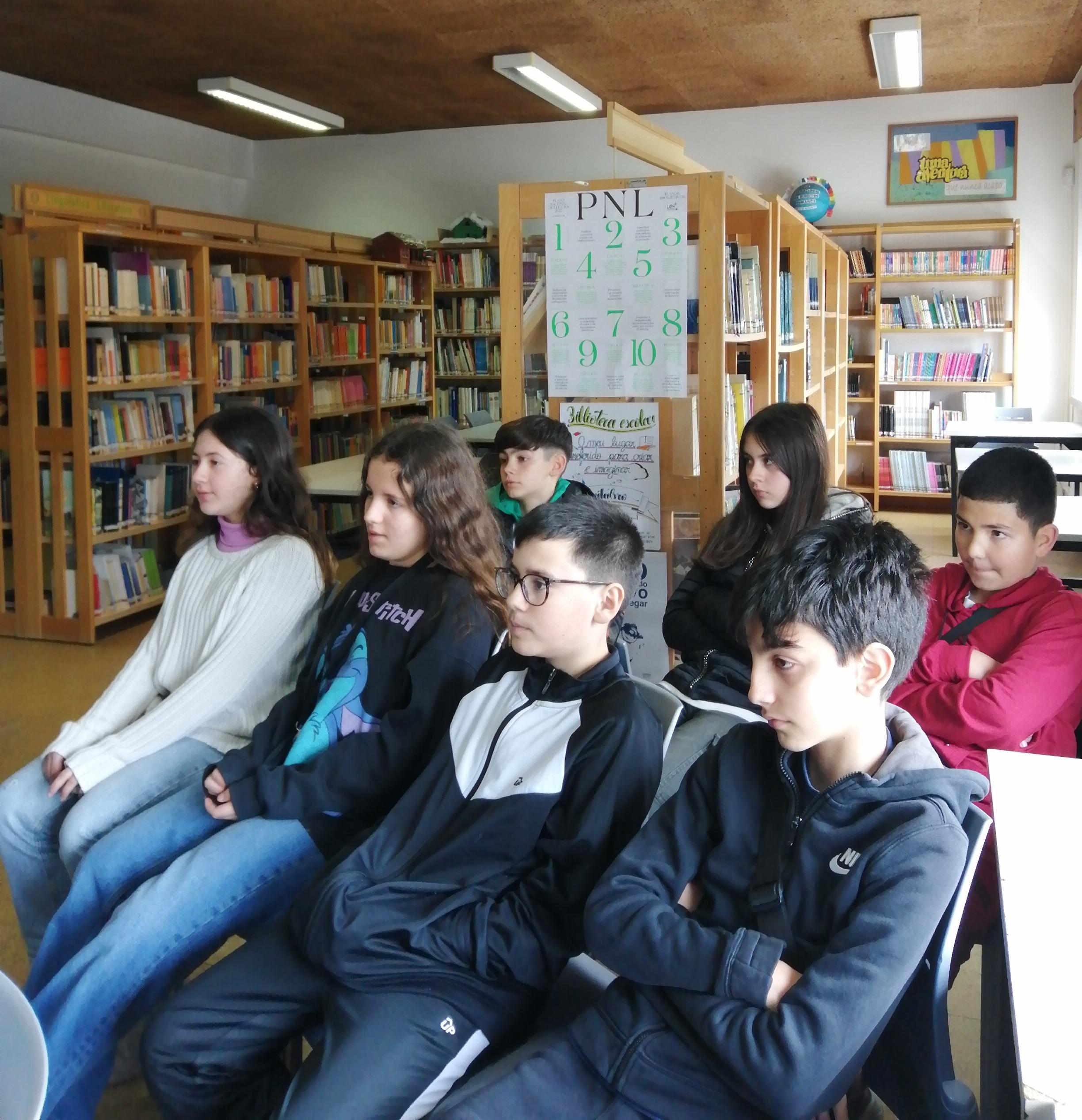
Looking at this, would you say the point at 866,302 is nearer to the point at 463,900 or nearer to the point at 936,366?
the point at 936,366

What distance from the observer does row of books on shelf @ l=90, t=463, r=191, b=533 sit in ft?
17.3

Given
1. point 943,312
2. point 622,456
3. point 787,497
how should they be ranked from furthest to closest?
point 943,312, point 622,456, point 787,497

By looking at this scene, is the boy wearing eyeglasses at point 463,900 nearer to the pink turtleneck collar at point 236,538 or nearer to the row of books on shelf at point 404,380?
the pink turtleneck collar at point 236,538

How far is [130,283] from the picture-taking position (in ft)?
17.5

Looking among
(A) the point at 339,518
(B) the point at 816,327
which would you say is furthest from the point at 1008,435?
(A) the point at 339,518

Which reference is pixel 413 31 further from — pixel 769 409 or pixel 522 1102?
pixel 522 1102

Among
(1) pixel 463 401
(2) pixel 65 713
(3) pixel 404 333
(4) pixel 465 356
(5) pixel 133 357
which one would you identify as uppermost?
(3) pixel 404 333

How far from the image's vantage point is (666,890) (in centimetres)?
125

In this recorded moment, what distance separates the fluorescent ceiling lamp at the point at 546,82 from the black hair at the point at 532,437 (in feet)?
14.1

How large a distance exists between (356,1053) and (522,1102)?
0.22 meters

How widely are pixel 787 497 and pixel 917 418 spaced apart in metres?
6.22

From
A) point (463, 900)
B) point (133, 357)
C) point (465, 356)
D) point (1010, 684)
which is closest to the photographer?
point (463, 900)

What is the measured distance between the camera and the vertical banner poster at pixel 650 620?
11.9 feet

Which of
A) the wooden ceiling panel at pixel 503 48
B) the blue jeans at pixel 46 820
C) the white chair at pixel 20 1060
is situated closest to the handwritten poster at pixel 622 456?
the blue jeans at pixel 46 820
